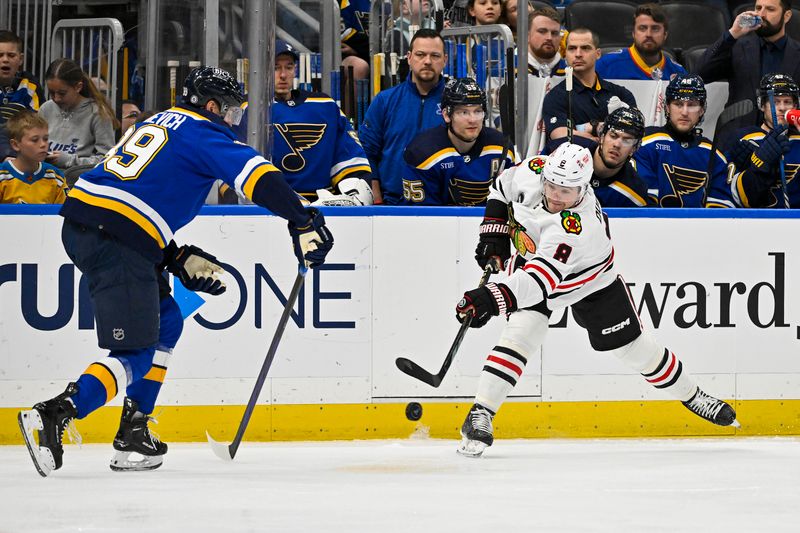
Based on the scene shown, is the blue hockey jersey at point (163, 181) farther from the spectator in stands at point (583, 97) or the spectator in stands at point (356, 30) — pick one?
the spectator in stands at point (356, 30)

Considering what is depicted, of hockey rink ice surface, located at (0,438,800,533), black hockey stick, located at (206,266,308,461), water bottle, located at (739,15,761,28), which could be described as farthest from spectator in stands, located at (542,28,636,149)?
black hockey stick, located at (206,266,308,461)

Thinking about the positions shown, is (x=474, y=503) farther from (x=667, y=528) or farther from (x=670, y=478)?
(x=670, y=478)

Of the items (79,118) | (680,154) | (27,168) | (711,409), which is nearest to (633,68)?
(680,154)

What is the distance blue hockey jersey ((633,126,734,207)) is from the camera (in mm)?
5879

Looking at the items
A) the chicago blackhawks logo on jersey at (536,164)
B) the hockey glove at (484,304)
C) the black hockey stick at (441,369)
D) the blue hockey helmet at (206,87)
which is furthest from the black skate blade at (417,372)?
the blue hockey helmet at (206,87)

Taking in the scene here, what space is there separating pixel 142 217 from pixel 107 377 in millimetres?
513

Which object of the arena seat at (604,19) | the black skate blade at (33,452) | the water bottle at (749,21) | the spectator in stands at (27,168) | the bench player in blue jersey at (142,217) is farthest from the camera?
the arena seat at (604,19)

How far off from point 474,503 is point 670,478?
3.00 ft

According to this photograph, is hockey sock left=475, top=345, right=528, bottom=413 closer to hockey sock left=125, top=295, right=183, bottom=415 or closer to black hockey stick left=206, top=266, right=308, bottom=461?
black hockey stick left=206, top=266, right=308, bottom=461

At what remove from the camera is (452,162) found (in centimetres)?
564

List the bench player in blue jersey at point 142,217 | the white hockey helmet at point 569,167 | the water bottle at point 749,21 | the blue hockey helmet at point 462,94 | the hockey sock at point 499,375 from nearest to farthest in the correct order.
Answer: the bench player in blue jersey at point 142,217, the white hockey helmet at point 569,167, the hockey sock at point 499,375, the blue hockey helmet at point 462,94, the water bottle at point 749,21

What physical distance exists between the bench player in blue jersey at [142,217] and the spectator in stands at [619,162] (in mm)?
1700

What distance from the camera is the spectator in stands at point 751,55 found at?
6.35 metres

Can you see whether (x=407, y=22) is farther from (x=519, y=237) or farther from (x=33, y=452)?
(x=33, y=452)
